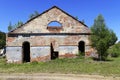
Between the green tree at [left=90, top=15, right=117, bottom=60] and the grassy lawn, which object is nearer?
the grassy lawn

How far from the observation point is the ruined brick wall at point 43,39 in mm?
30459

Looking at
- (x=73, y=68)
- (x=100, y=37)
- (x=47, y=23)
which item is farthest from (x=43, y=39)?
(x=73, y=68)

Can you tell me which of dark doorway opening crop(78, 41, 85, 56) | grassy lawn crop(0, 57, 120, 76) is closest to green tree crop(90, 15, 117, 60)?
dark doorway opening crop(78, 41, 85, 56)

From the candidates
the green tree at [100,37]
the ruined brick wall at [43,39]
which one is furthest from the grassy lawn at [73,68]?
the green tree at [100,37]

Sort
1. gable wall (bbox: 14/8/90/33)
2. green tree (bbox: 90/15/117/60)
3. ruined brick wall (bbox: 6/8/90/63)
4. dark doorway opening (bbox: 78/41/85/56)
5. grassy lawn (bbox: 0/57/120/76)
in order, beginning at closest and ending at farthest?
grassy lawn (bbox: 0/57/120/76) → green tree (bbox: 90/15/117/60) → ruined brick wall (bbox: 6/8/90/63) → gable wall (bbox: 14/8/90/33) → dark doorway opening (bbox: 78/41/85/56)

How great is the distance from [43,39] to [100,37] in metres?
7.42

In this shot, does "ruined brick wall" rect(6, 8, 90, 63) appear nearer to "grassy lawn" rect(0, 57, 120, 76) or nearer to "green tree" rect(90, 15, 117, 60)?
"green tree" rect(90, 15, 117, 60)

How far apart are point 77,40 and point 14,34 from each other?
8.36 m

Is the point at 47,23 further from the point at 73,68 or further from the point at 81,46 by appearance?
the point at 73,68

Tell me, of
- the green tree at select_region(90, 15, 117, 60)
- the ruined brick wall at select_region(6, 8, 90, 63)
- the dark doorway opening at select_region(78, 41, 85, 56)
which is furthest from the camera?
the dark doorway opening at select_region(78, 41, 85, 56)

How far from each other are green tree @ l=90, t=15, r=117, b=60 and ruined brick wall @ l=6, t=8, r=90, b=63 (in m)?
1.41

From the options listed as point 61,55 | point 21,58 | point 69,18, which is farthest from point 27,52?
point 69,18

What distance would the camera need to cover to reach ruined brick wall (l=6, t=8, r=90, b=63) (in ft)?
99.9

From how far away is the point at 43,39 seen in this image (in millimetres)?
30641
